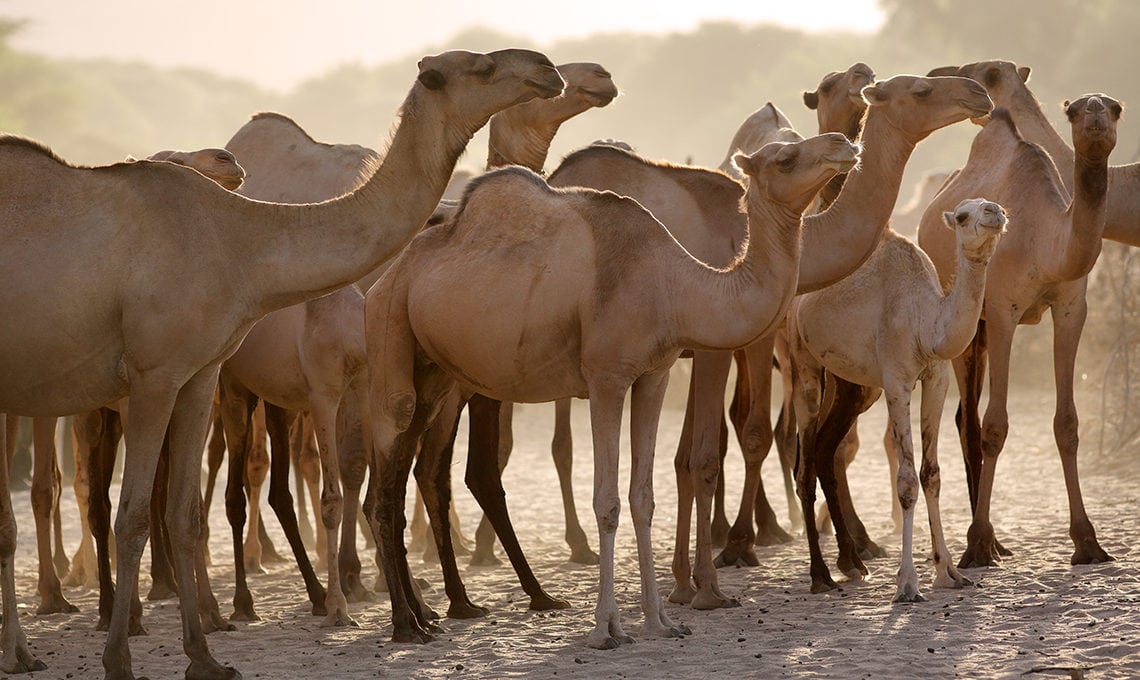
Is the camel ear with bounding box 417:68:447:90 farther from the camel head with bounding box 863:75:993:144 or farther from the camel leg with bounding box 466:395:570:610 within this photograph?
the camel head with bounding box 863:75:993:144

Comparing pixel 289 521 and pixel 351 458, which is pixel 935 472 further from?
pixel 289 521

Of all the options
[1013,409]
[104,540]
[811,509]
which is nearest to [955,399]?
[1013,409]

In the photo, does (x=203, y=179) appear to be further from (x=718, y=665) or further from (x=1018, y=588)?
(x=1018, y=588)

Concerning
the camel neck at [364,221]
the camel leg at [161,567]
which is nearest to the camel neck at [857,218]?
the camel neck at [364,221]

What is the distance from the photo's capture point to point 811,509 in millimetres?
9391

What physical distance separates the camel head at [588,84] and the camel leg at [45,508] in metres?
3.82

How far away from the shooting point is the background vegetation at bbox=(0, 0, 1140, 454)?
170 ft

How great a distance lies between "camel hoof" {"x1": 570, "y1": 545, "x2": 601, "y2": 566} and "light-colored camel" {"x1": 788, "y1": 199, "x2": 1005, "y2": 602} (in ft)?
6.55

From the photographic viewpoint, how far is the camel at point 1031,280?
9.07 meters

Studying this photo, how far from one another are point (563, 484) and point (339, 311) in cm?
298

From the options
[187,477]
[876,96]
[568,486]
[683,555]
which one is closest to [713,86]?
[568,486]

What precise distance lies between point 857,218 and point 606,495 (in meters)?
2.14

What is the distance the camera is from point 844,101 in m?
9.96

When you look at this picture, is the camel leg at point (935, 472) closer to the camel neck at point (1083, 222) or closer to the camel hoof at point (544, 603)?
the camel neck at point (1083, 222)
